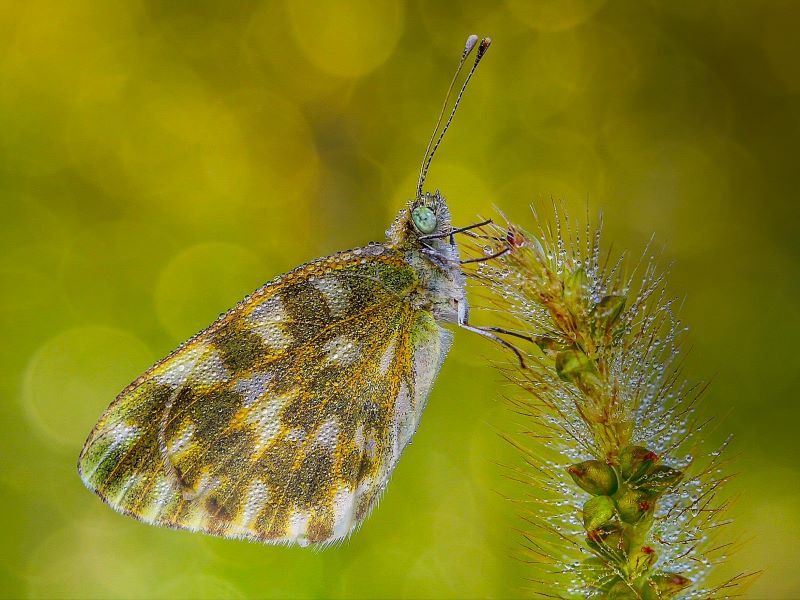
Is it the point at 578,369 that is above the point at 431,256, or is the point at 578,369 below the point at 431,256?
below

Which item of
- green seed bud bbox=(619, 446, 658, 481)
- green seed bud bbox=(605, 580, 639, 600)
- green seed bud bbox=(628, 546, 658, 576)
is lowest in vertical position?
green seed bud bbox=(605, 580, 639, 600)

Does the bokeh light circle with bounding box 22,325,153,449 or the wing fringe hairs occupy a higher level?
the bokeh light circle with bounding box 22,325,153,449

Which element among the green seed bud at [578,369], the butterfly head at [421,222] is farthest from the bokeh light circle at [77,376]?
the green seed bud at [578,369]

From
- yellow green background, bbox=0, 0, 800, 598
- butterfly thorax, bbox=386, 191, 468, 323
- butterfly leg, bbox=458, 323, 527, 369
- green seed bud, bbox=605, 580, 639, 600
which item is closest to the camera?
green seed bud, bbox=605, 580, 639, 600

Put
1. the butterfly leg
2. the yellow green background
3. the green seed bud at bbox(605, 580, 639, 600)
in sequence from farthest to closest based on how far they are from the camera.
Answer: the yellow green background
the butterfly leg
the green seed bud at bbox(605, 580, 639, 600)

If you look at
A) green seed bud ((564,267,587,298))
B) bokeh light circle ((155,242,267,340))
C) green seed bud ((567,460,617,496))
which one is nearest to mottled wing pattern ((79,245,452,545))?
green seed bud ((564,267,587,298))

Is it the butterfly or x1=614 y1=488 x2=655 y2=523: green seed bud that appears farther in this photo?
the butterfly

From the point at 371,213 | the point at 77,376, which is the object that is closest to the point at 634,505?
the point at 371,213

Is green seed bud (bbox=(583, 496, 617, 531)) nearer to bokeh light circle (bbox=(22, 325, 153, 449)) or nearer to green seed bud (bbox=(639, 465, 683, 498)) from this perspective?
green seed bud (bbox=(639, 465, 683, 498))

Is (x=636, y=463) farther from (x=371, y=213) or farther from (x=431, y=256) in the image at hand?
(x=371, y=213)
